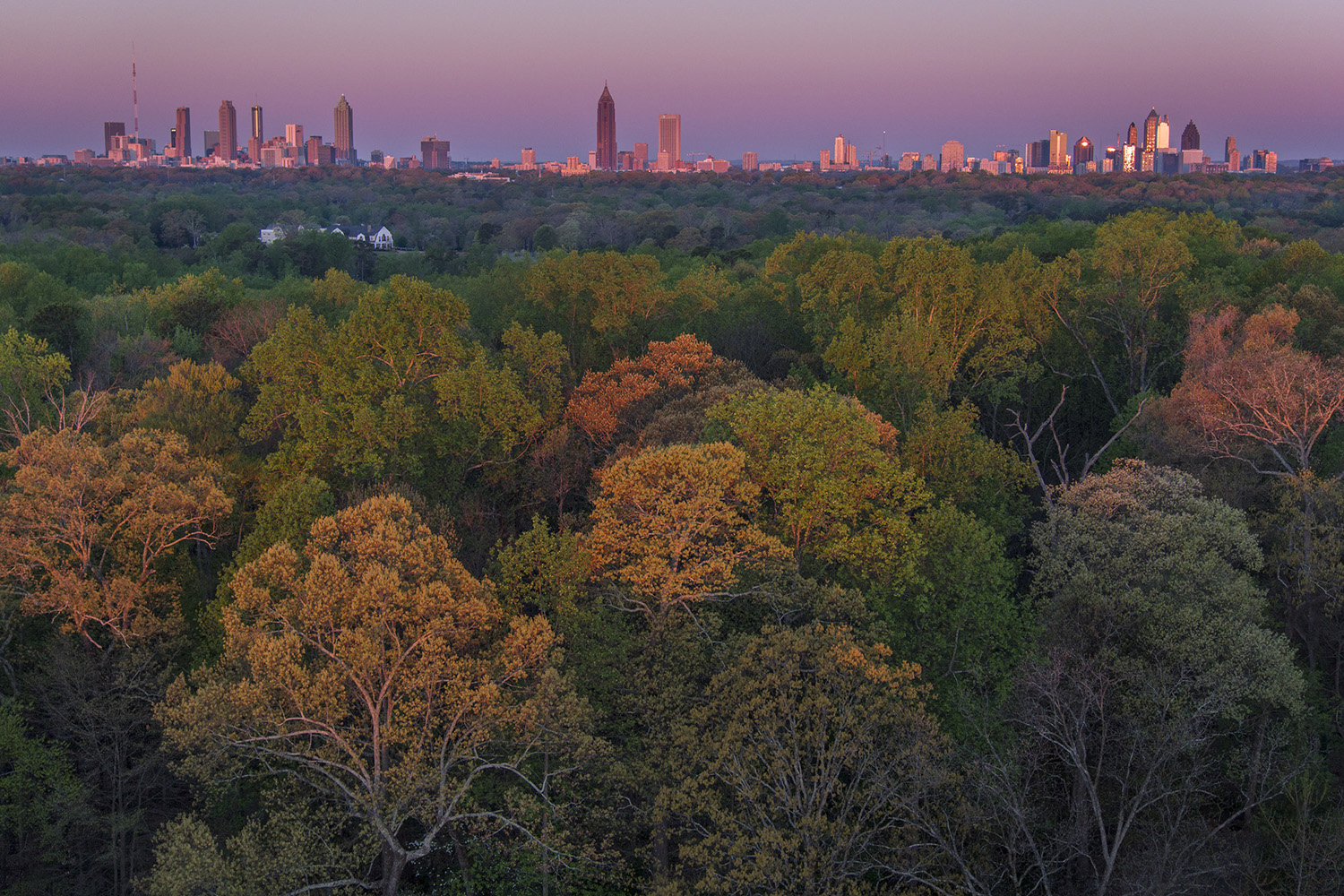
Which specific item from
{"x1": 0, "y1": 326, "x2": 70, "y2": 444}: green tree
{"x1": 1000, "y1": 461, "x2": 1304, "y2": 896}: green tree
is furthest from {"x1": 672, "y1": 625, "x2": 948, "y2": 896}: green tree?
{"x1": 0, "y1": 326, "x2": 70, "y2": 444}: green tree

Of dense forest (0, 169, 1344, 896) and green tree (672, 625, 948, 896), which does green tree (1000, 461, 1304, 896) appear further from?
green tree (672, 625, 948, 896)

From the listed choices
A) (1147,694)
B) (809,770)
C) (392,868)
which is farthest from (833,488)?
(392,868)

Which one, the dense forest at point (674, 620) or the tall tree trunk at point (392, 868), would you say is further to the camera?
the tall tree trunk at point (392, 868)

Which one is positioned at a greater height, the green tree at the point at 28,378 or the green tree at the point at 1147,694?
the green tree at the point at 28,378

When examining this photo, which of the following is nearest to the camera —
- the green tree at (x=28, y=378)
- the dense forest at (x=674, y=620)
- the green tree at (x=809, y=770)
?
the green tree at (x=809, y=770)

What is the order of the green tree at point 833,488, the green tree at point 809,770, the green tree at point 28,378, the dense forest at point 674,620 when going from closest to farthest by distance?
the green tree at point 809,770 → the dense forest at point 674,620 → the green tree at point 833,488 → the green tree at point 28,378

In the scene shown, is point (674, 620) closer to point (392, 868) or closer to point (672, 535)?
point (672, 535)

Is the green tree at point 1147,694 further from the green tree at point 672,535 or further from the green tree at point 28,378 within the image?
the green tree at point 28,378

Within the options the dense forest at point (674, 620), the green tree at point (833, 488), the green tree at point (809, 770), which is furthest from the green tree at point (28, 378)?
the green tree at point (809, 770)
